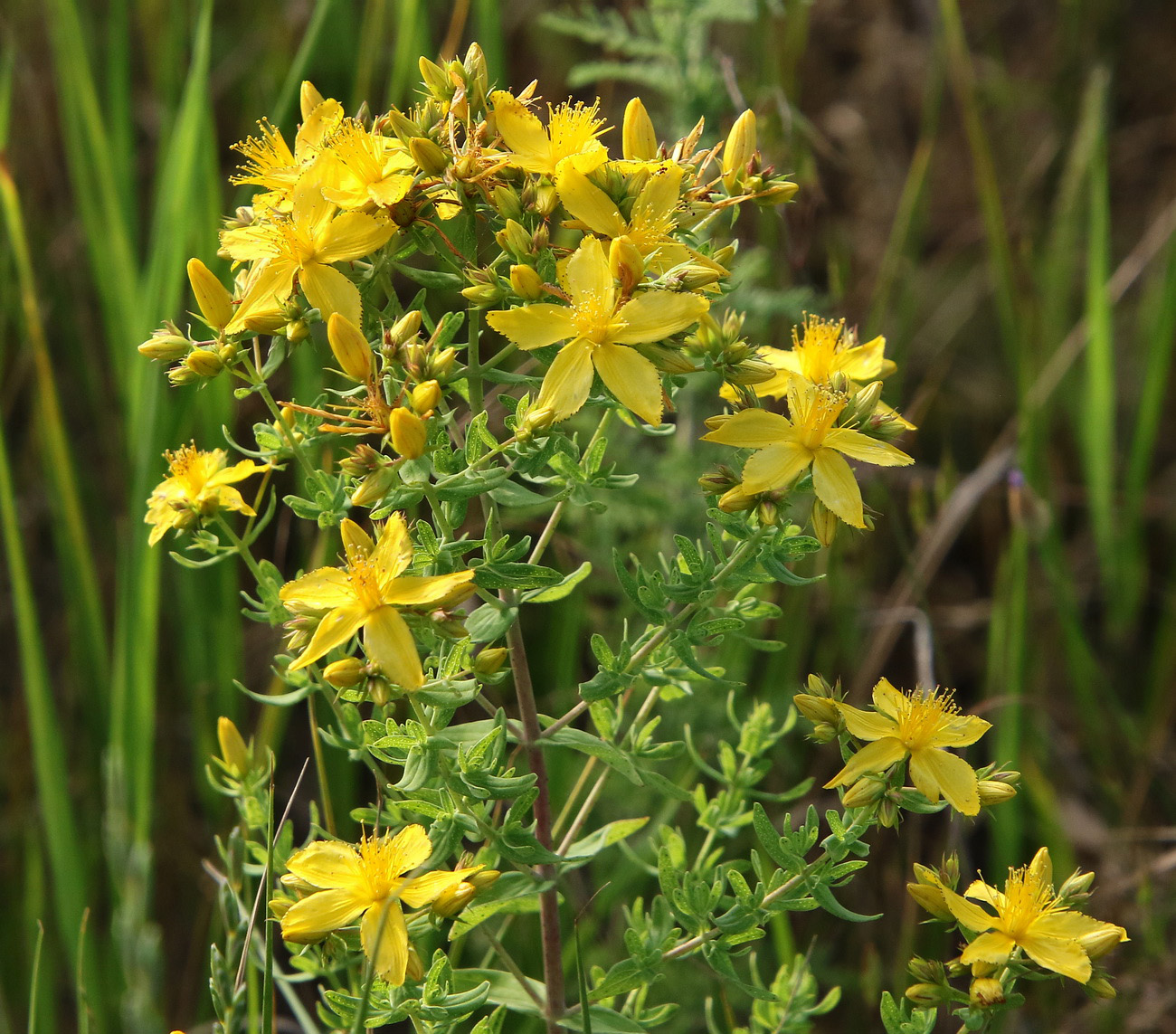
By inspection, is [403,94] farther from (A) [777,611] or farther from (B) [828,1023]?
(B) [828,1023]

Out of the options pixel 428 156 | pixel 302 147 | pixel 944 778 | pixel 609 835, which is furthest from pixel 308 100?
pixel 944 778

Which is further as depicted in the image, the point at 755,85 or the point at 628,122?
the point at 755,85

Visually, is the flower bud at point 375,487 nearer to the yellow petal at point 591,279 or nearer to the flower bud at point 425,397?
the flower bud at point 425,397

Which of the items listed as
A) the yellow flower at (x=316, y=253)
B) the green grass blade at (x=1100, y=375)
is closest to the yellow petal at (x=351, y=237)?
the yellow flower at (x=316, y=253)

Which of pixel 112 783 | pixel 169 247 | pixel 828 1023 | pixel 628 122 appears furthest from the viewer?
pixel 828 1023

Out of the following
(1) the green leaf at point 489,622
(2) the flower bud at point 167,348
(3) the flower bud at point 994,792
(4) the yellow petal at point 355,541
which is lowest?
(3) the flower bud at point 994,792

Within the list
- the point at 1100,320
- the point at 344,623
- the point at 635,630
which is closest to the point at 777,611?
the point at 344,623
